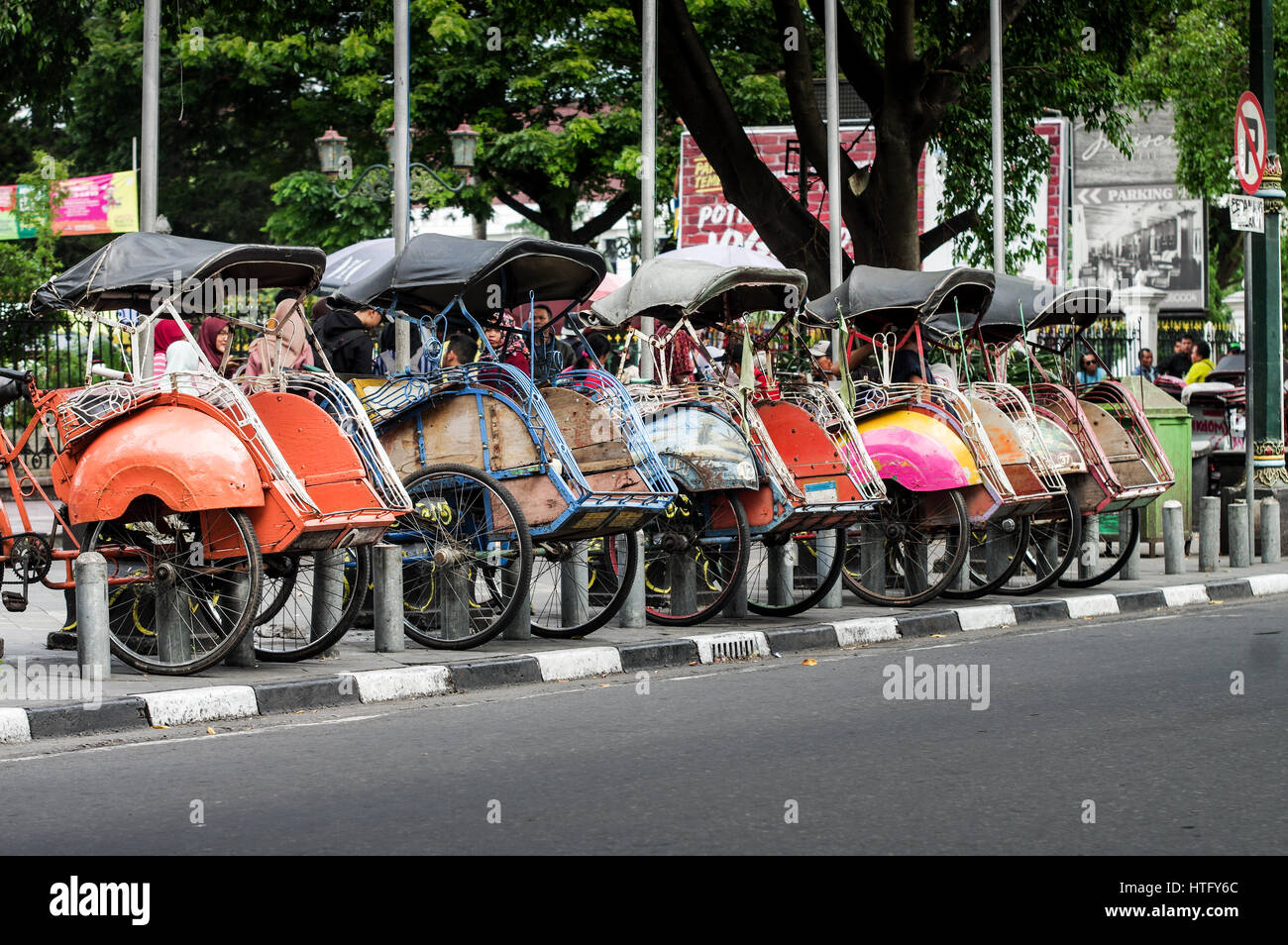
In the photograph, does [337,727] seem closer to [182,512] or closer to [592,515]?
[182,512]

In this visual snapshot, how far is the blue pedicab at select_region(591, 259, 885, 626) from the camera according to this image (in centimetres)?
1072

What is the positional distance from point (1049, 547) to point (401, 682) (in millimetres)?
6398

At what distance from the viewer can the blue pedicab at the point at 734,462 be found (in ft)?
35.2

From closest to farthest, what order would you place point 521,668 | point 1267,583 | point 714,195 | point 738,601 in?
point 521,668 → point 738,601 → point 1267,583 → point 714,195

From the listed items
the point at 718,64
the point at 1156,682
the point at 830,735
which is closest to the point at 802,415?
the point at 1156,682

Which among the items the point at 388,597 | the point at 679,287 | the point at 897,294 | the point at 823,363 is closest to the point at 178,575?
the point at 388,597

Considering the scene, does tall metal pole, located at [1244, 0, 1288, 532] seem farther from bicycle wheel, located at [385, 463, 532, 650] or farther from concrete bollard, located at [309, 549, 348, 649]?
concrete bollard, located at [309, 549, 348, 649]

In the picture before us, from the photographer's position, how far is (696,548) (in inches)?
436

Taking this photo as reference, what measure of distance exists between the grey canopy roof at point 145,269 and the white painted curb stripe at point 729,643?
313 cm

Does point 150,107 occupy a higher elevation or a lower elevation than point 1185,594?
higher

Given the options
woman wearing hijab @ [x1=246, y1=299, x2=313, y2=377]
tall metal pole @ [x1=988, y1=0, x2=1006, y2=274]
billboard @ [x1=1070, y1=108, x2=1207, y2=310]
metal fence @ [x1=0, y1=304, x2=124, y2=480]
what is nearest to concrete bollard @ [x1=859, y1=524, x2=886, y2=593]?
woman wearing hijab @ [x1=246, y1=299, x2=313, y2=377]

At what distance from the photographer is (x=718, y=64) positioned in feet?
114

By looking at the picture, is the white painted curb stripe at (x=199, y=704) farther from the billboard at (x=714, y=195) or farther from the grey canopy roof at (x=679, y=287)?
the billboard at (x=714, y=195)

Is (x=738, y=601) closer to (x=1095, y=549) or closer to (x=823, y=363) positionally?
(x=823, y=363)
